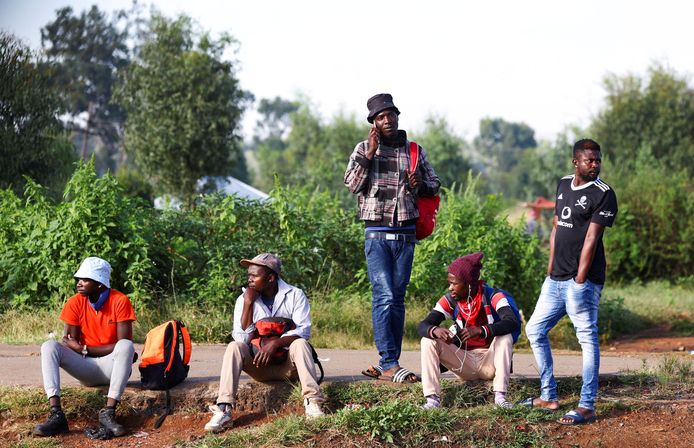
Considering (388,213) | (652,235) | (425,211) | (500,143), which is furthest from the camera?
(500,143)

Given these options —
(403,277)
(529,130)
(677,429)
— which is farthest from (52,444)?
(529,130)

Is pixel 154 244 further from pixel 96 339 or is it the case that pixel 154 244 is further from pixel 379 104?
pixel 379 104

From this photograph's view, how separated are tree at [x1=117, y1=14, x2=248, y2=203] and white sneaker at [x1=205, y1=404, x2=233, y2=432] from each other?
18646 millimetres

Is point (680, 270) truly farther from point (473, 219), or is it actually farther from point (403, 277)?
point (403, 277)

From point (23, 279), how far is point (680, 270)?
46.3ft

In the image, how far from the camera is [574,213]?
19.3ft

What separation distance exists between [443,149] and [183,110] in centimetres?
1794

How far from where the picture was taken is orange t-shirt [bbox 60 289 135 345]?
6453mm

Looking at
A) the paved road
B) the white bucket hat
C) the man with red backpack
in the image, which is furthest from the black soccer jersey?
the white bucket hat

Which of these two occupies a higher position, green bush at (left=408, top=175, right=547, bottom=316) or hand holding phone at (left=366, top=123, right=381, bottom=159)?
hand holding phone at (left=366, top=123, right=381, bottom=159)

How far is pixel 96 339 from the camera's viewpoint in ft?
21.3

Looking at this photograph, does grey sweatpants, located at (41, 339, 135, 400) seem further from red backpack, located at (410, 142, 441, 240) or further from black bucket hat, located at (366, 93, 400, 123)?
black bucket hat, located at (366, 93, 400, 123)

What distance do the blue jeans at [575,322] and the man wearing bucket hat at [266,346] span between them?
1.59 metres

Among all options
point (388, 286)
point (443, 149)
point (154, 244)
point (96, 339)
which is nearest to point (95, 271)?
point (96, 339)
